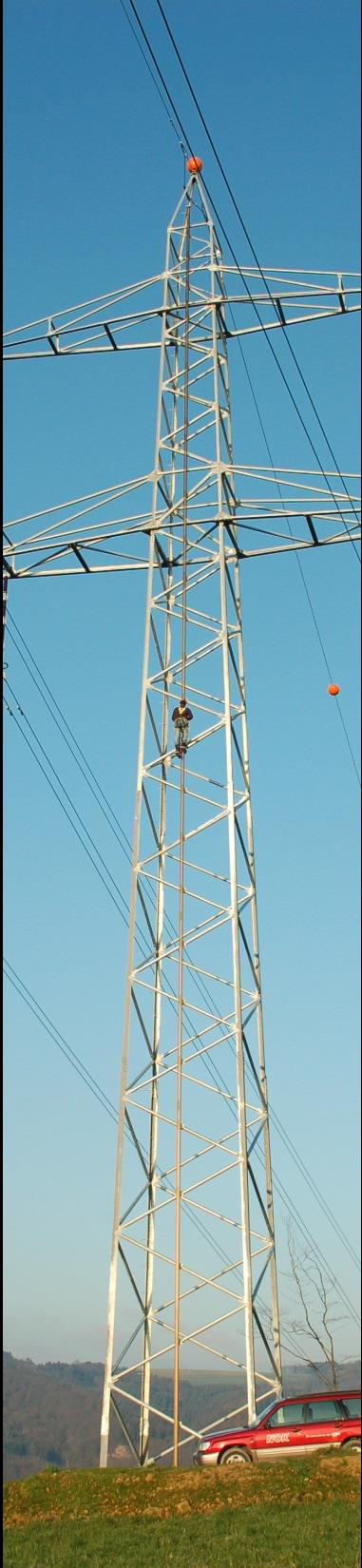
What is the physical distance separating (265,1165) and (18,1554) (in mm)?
6697

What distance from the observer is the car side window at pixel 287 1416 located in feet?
58.4

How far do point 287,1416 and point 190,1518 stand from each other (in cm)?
332

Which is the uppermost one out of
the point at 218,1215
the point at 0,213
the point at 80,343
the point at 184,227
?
the point at 184,227

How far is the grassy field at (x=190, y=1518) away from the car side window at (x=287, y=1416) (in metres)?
1.03

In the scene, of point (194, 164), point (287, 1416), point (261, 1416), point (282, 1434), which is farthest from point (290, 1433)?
Answer: point (194, 164)

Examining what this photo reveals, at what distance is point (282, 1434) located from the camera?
17.8 meters

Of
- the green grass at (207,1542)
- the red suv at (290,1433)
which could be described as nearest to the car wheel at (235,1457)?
the red suv at (290,1433)

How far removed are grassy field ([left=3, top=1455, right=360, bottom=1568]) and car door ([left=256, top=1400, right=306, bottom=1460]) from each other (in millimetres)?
912

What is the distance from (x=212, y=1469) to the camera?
16547 mm

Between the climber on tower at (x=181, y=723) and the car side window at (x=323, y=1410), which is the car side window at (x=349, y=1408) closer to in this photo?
the car side window at (x=323, y=1410)

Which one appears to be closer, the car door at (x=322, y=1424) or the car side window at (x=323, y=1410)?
the car door at (x=322, y=1424)

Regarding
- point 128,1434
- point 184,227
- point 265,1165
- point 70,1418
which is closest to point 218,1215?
point 265,1165

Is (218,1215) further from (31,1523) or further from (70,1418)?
(70,1418)

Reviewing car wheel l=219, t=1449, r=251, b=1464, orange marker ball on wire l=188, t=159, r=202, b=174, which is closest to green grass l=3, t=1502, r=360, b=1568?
car wheel l=219, t=1449, r=251, b=1464
